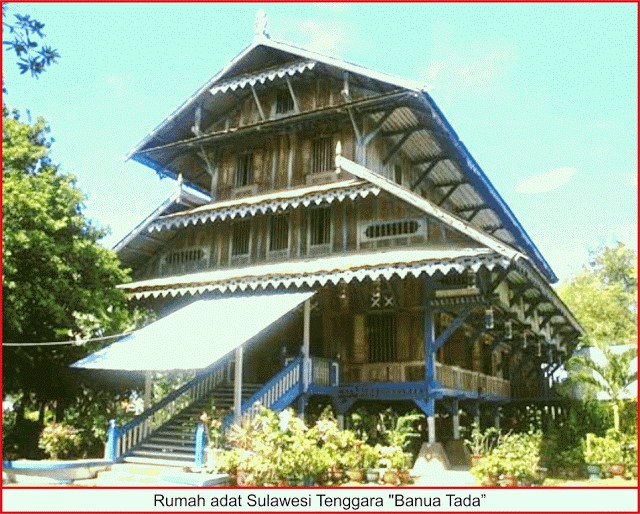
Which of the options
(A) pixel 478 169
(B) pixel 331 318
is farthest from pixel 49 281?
(A) pixel 478 169

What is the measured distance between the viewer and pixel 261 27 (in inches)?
888

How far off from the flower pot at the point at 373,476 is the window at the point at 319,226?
7848 mm

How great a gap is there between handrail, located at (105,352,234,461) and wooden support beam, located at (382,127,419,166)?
8369 mm

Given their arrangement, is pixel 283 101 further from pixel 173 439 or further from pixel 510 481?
pixel 510 481

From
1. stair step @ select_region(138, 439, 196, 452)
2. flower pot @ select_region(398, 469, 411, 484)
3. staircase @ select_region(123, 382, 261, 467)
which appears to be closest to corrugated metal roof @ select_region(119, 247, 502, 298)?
staircase @ select_region(123, 382, 261, 467)

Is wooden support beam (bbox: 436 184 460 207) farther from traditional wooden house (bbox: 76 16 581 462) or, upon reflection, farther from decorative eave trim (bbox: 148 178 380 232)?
decorative eave trim (bbox: 148 178 380 232)

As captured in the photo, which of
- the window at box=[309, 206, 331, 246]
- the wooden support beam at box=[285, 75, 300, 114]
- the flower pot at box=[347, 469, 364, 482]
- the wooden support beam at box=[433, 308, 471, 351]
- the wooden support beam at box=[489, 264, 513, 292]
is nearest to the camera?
the flower pot at box=[347, 469, 364, 482]

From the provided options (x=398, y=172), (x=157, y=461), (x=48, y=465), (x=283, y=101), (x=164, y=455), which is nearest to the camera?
(x=48, y=465)

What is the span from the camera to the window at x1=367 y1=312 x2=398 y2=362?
62.3 ft

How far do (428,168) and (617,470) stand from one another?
11.8 metres

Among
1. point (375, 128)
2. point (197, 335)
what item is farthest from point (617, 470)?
point (375, 128)

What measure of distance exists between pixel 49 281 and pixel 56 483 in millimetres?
5893

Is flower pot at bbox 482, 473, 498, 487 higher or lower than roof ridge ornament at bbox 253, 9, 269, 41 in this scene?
lower

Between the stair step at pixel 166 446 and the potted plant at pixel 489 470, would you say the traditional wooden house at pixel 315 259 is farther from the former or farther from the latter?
the potted plant at pixel 489 470
